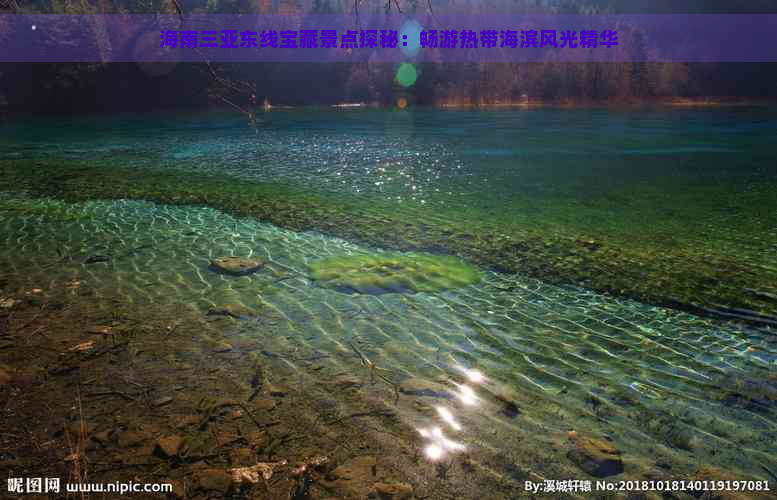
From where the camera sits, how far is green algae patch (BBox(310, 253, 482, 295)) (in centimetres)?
693

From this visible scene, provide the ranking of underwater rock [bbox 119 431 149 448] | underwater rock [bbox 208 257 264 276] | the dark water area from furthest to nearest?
1. underwater rock [bbox 208 257 264 276]
2. the dark water area
3. underwater rock [bbox 119 431 149 448]

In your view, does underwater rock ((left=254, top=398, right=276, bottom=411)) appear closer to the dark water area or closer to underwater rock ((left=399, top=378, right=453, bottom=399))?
the dark water area

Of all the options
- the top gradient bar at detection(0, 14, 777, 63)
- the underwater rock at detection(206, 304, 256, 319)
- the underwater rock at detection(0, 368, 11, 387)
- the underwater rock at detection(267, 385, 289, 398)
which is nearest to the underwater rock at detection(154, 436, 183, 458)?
the underwater rock at detection(267, 385, 289, 398)

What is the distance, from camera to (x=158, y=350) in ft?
16.7

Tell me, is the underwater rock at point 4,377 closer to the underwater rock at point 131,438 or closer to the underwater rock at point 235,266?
the underwater rock at point 131,438

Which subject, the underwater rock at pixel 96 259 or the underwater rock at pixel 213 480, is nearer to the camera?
the underwater rock at pixel 213 480

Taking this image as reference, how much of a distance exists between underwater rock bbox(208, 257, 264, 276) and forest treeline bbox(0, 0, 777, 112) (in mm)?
44391

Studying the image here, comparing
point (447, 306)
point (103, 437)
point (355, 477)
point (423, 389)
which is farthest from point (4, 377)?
point (447, 306)

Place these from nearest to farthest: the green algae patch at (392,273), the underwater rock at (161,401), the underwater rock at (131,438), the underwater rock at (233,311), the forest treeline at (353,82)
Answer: the underwater rock at (131,438) → the underwater rock at (161,401) → the underwater rock at (233,311) → the green algae patch at (392,273) → the forest treeline at (353,82)

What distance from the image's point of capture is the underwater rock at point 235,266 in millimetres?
7309

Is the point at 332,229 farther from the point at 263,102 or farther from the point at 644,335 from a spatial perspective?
the point at 263,102

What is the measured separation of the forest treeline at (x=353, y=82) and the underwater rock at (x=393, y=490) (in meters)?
48.6

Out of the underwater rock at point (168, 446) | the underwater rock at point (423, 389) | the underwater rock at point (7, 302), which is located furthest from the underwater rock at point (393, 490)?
the underwater rock at point (7, 302)

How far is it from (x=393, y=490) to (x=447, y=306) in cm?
318
